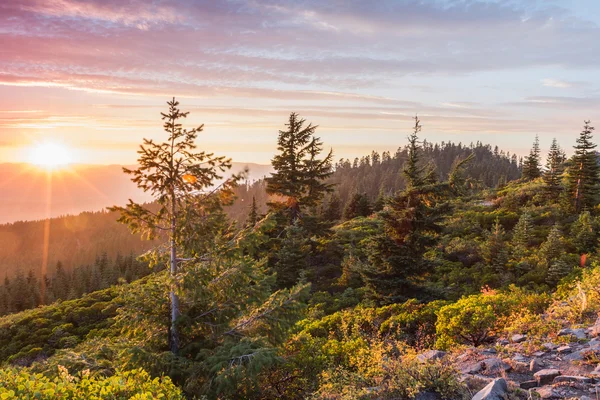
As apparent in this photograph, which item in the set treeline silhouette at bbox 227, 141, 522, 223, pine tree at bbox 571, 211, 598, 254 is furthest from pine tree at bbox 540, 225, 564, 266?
treeline silhouette at bbox 227, 141, 522, 223

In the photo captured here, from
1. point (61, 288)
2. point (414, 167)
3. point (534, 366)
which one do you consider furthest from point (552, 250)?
point (61, 288)

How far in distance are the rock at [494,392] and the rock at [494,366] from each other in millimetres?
1245

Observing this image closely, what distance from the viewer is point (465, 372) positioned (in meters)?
6.94

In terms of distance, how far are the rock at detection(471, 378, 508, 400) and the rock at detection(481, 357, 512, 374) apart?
124 centimetres

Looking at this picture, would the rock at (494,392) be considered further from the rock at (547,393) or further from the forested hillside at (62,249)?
the forested hillside at (62,249)

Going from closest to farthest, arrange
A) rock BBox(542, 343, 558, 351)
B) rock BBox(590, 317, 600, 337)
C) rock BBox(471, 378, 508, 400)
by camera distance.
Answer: rock BBox(471, 378, 508, 400) → rock BBox(542, 343, 558, 351) → rock BBox(590, 317, 600, 337)

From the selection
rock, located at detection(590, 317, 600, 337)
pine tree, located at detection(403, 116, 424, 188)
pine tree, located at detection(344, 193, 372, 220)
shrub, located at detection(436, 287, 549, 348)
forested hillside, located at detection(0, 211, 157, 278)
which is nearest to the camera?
rock, located at detection(590, 317, 600, 337)

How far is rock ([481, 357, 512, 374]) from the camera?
6.84 meters

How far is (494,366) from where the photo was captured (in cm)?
702

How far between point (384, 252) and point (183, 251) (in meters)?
9.99

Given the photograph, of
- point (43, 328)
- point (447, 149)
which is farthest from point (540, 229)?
point (447, 149)

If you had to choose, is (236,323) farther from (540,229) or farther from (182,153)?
(540,229)

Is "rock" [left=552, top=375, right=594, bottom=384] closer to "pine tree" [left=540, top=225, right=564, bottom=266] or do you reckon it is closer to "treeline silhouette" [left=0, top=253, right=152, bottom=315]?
"pine tree" [left=540, top=225, right=564, bottom=266]

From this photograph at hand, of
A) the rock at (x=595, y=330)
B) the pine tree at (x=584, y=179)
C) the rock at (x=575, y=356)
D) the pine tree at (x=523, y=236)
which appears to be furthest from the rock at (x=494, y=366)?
the pine tree at (x=584, y=179)
